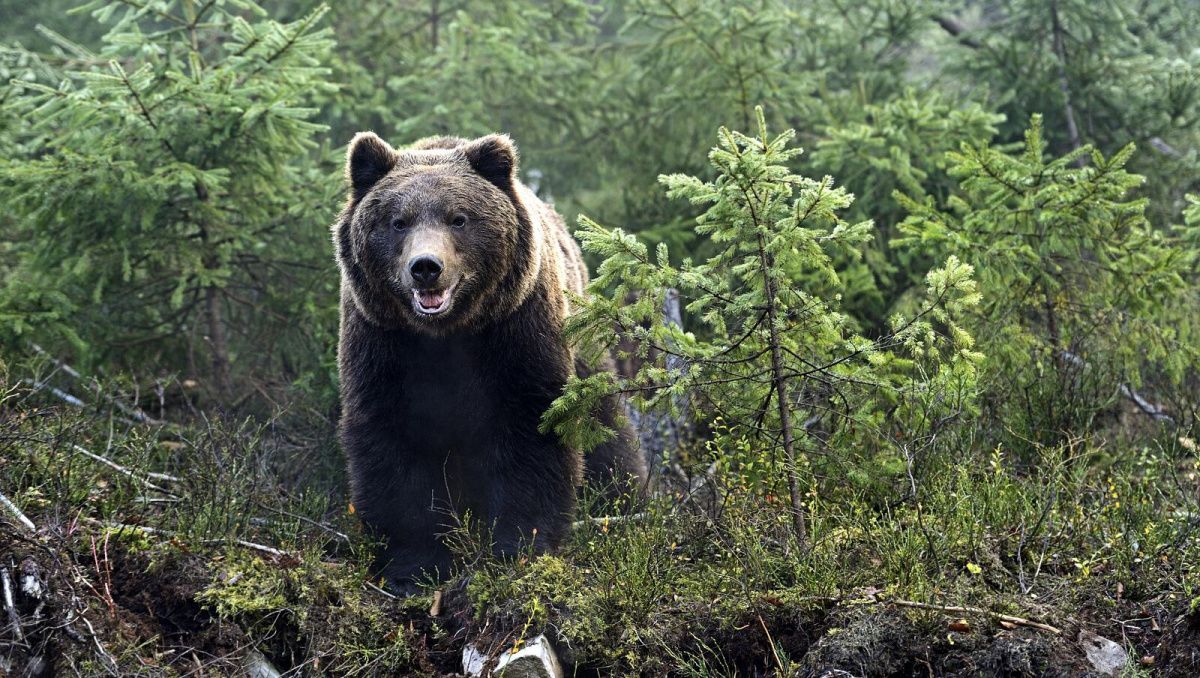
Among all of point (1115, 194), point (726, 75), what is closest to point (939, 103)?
point (726, 75)

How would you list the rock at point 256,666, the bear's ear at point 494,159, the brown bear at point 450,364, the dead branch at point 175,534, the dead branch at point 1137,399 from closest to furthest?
the rock at point 256,666 < the dead branch at point 175,534 < the brown bear at point 450,364 < the bear's ear at point 494,159 < the dead branch at point 1137,399

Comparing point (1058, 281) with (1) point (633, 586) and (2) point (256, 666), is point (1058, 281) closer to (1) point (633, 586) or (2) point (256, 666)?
(1) point (633, 586)

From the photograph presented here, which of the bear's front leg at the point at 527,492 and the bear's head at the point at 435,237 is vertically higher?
the bear's head at the point at 435,237

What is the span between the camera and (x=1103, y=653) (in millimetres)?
4375

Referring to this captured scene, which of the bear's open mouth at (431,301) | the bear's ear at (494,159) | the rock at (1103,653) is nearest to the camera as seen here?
the rock at (1103,653)

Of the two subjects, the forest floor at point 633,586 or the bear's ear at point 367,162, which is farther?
the bear's ear at point 367,162

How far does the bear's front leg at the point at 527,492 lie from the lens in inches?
235

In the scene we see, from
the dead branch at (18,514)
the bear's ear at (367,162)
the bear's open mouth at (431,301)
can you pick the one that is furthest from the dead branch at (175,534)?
the bear's ear at (367,162)

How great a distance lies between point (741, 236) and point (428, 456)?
222 centimetres

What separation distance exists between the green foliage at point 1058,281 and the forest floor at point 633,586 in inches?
38.4

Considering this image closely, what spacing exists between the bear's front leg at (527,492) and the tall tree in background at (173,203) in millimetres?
2746

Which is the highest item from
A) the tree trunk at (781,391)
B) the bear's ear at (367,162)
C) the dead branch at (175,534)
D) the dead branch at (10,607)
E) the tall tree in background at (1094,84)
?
the tall tree in background at (1094,84)

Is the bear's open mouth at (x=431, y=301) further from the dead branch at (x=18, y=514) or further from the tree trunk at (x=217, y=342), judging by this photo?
the tree trunk at (x=217, y=342)

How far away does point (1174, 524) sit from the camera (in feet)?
16.8
